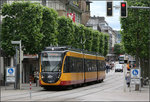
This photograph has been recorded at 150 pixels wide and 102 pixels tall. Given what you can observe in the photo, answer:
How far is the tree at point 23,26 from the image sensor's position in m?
36.2

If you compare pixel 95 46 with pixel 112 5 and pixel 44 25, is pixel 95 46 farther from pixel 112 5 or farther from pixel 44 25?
pixel 112 5

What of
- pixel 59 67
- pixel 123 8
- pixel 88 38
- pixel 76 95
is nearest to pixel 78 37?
pixel 88 38

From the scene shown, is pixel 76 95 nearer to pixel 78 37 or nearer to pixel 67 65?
pixel 67 65

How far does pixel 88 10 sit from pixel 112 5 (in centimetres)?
9024

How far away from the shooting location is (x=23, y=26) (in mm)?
36406

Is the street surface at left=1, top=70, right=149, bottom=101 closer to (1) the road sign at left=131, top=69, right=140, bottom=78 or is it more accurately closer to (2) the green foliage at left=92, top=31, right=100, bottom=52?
(1) the road sign at left=131, top=69, right=140, bottom=78

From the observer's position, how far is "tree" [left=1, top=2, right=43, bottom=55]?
36.2m

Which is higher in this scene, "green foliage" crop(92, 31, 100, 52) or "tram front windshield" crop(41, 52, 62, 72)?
"green foliage" crop(92, 31, 100, 52)

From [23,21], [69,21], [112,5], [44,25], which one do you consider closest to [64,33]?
[69,21]

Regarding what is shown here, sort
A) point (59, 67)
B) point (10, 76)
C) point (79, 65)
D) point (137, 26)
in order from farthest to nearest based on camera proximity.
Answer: point (79, 65) < point (137, 26) < point (59, 67) < point (10, 76)

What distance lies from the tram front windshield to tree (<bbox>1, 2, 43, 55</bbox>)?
17.0 feet

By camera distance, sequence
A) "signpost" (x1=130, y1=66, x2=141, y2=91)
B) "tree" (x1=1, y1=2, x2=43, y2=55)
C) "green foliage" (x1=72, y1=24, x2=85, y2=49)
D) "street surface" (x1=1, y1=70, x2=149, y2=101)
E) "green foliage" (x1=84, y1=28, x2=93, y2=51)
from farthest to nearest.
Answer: "green foliage" (x1=84, y1=28, x2=93, y2=51), "green foliage" (x1=72, y1=24, x2=85, y2=49), "tree" (x1=1, y1=2, x2=43, y2=55), "signpost" (x1=130, y1=66, x2=141, y2=91), "street surface" (x1=1, y1=70, x2=149, y2=101)

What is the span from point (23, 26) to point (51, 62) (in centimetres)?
685

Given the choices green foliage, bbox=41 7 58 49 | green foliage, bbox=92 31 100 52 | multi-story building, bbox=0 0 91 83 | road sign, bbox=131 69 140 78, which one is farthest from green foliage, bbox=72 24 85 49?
road sign, bbox=131 69 140 78
